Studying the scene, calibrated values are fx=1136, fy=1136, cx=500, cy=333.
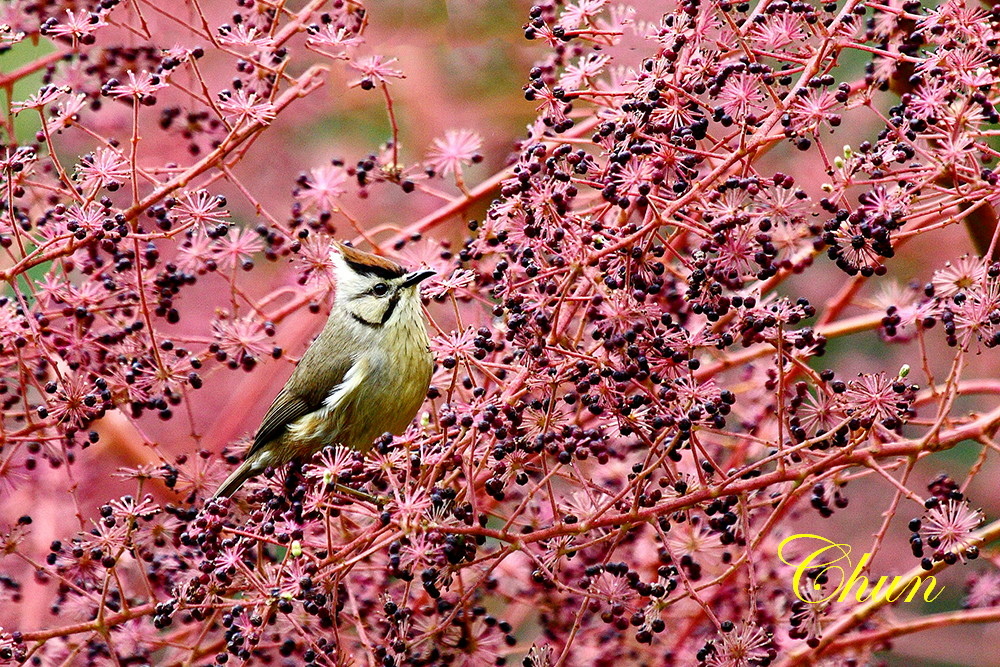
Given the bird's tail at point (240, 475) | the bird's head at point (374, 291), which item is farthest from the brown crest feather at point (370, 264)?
the bird's tail at point (240, 475)

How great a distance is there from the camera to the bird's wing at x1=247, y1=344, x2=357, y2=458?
4320mm

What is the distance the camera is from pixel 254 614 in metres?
2.60

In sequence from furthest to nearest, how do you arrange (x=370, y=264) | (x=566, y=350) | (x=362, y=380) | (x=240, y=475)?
(x=362, y=380)
(x=370, y=264)
(x=240, y=475)
(x=566, y=350)

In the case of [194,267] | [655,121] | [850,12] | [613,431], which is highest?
[194,267]

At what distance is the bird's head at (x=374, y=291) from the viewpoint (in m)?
4.15

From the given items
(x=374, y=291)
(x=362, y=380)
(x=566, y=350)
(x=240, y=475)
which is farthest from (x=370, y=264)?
(x=566, y=350)

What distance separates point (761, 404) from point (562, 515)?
3.91ft

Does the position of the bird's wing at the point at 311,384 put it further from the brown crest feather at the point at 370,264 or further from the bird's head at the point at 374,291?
the brown crest feather at the point at 370,264

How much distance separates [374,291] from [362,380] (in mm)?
346

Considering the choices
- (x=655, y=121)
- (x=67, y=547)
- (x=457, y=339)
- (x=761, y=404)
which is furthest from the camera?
(x=761, y=404)

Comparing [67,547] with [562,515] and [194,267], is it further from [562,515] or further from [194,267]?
[562,515]

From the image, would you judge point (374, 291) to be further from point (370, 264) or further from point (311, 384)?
point (311, 384)

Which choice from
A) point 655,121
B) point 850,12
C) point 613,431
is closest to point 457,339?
point 613,431

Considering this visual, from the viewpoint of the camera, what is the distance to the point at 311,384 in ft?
14.2
